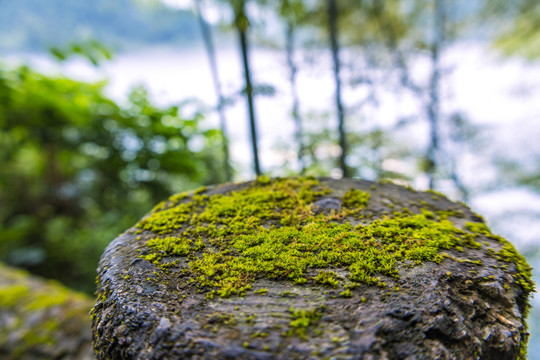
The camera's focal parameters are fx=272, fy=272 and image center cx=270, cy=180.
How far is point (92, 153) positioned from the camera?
14.9 feet

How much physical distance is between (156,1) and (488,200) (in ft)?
23.0

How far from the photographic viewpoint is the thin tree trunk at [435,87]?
4.77m

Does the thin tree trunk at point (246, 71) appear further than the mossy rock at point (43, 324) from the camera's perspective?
No

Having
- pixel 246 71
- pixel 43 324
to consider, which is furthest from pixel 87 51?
pixel 43 324

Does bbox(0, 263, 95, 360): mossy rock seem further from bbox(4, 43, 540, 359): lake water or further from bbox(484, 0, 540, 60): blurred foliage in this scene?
bbox(484, 0, 540, 60): blurred foliage

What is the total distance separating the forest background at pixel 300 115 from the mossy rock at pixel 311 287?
7.75ft

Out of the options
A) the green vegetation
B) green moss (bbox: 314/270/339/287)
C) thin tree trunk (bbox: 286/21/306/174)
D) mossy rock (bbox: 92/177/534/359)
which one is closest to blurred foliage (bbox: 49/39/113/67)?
thin tree trunk (bbox: 286/21/306/174)

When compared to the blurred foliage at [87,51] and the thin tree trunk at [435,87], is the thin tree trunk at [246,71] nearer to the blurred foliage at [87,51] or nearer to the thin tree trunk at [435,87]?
the blurred foliage at [87,51]

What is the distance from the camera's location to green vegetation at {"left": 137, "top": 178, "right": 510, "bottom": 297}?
1061 millimetres

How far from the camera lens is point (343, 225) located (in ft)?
4.38

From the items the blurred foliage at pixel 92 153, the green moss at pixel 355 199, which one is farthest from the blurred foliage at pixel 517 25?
the green moss at pixel 355 199

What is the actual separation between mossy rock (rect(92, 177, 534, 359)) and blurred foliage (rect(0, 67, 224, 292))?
229cm

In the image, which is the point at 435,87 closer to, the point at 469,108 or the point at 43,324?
the point at 469,108

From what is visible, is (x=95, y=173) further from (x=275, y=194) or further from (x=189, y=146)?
(x=275, y=194)
